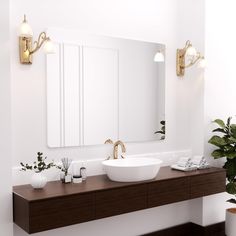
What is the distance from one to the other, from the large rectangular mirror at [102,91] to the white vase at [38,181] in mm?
365

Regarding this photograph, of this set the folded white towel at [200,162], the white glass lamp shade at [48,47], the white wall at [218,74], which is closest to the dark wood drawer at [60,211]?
the white glass lamp shade at [48,47]

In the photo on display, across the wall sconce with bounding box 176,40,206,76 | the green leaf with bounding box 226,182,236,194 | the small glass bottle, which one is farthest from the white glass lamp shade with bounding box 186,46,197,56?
the small glass bottle

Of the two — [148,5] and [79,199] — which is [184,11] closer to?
[148,5]

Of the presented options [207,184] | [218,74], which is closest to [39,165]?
[207,184]

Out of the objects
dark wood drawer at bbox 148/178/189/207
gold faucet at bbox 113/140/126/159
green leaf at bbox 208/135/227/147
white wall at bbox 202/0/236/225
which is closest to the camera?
dark wood drawer at bbox 148/178/189/207

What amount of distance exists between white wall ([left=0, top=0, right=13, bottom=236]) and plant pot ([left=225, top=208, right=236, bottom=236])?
2183mm

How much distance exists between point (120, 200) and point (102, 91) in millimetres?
998

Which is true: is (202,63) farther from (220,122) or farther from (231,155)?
(231,155)

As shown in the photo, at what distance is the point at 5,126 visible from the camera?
242cm

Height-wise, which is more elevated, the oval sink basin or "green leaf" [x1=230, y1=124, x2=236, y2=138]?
"green leaf" [x1=230, y1=124, x2=236, y2=138]

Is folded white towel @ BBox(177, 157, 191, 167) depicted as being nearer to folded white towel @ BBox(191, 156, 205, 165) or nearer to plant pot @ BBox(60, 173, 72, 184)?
folded white towel @ BBox(191, 156, 205, 165)

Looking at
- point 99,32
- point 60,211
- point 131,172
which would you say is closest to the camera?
point 60,211

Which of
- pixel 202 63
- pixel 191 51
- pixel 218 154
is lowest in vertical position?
pixel 218 154

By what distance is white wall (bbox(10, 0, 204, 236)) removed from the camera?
2699mm
